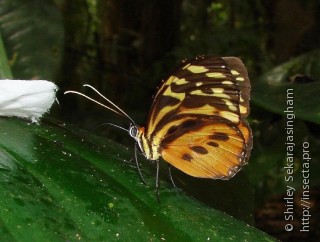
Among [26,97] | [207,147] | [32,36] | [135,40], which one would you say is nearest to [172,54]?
[135,40]

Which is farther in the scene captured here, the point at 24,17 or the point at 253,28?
the point at 253,28

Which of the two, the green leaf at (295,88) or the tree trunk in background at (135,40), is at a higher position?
the green leaf at (295,88)

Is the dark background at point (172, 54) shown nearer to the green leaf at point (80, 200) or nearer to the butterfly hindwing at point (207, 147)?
the butterfly hindwing at point (207, 147)

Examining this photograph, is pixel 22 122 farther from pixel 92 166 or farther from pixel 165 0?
pixel 165 0

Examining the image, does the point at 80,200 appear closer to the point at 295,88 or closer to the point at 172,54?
the point at 295,88

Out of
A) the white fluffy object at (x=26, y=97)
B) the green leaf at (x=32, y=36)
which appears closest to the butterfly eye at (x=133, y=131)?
the white fluffy object at (x=26, y=97)

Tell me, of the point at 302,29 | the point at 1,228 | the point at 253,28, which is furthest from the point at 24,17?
the point at 253,28

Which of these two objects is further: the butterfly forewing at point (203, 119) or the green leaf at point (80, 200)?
the butterfly forewing at point (203, 119)
